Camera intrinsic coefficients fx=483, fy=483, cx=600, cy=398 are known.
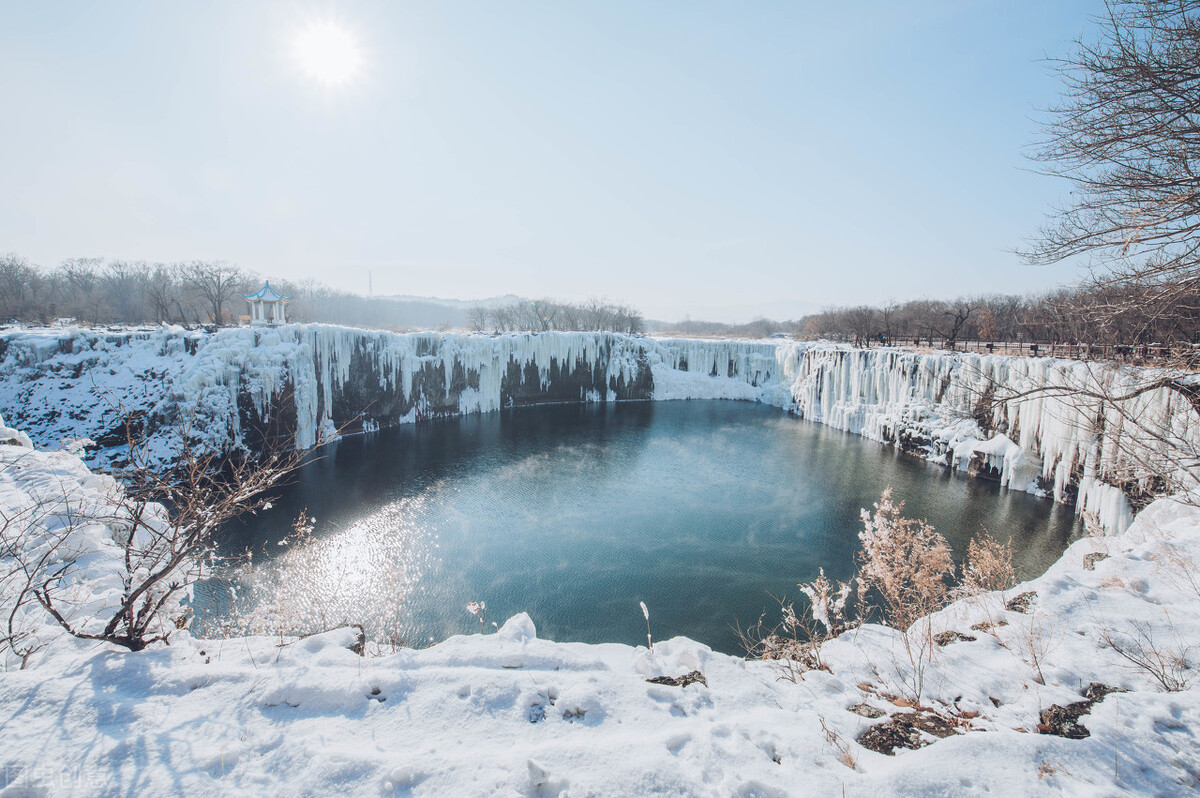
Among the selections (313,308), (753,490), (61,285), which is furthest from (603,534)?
(313,308)

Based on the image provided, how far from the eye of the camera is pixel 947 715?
10.6 feet

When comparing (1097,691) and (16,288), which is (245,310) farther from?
(1097,691)

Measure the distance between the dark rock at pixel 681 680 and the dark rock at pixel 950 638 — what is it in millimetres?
2316

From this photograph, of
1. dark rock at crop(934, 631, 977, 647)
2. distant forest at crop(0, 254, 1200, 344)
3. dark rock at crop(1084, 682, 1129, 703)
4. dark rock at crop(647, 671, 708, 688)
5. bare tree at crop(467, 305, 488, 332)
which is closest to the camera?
dark rock at crop(1084, 682, 1129, 703)

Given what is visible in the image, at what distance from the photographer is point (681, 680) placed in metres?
3.89

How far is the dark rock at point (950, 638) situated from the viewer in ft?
14.5

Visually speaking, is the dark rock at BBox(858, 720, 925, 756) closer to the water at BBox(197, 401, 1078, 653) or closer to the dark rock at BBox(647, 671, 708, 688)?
the dark rock at BBox(647, 671, 708, 688)

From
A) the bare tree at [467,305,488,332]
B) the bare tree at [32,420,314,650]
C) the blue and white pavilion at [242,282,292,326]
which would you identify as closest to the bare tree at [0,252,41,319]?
the blue and white pavilion at [242,282,292,326]

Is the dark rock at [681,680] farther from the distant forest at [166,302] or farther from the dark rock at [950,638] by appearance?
the distant forest at [166,302]

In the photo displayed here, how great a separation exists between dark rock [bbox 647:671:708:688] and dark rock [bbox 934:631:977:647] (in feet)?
7.60

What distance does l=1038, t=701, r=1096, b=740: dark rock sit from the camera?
2846 mm

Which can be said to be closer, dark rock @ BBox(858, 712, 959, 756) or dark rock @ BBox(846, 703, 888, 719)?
dark rock @ BBox(858, 712, 959, 756)

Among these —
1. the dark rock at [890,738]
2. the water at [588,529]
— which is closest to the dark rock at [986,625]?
the dark rock at [890,738]

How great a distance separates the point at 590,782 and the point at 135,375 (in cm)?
2220
